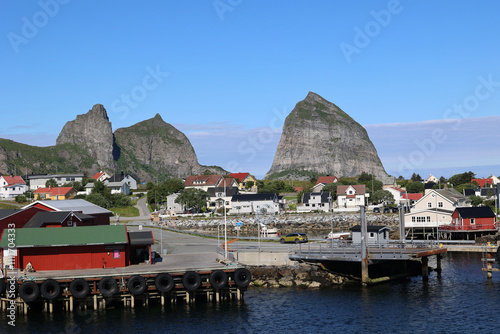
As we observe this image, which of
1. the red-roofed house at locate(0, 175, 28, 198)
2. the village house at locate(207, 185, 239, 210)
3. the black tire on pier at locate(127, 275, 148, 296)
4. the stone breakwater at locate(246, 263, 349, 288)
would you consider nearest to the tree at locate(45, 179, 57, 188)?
the red-roofed house at locate(0, 175, 28, 198)

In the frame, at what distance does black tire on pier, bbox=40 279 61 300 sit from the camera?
1575 inches

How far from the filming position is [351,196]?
143 metres

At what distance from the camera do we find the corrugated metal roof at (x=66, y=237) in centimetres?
4494

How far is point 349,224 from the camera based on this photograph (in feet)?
380

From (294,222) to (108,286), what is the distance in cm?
7875

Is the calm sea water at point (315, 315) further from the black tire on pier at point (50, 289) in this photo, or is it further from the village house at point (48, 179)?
the village house at point (48, 179)

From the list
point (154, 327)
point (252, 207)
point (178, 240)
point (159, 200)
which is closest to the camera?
point (154, 327)

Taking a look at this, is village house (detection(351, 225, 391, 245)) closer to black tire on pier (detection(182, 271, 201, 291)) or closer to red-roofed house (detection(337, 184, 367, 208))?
black tire on pier (detection(182, 271, 201, 291))

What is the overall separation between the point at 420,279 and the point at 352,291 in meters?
10.1

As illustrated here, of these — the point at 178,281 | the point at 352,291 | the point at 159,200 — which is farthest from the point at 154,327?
the point at 159,200

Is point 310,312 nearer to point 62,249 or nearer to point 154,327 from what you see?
point 154,327

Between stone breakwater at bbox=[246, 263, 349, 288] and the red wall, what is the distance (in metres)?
12.5

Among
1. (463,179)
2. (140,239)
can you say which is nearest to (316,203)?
(463,179)

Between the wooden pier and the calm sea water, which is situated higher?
the wooden pier
